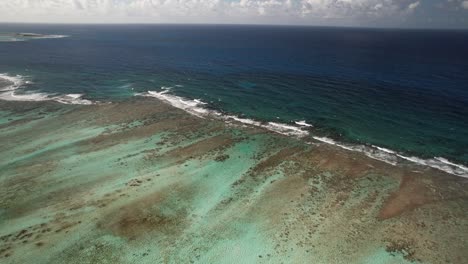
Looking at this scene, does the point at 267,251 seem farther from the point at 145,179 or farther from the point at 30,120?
the point at 30,120

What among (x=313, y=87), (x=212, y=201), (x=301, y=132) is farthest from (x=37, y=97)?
(x=313, y=87)

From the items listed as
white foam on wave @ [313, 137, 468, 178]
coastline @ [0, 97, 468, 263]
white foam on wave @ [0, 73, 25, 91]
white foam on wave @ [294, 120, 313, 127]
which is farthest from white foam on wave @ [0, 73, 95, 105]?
white foam on wave @ [313, 137, 468, 178]

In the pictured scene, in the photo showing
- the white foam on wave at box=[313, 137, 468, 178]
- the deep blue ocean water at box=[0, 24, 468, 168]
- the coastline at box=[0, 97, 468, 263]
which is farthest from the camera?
the deep blue ocean water at box=[0, 24, 468, 168]

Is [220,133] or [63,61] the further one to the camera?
[63,61]

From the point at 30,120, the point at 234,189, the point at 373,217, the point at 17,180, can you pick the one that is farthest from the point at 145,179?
the point at 30,120

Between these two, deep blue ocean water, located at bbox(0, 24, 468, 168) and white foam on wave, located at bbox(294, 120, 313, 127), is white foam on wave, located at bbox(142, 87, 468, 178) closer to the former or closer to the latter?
white foam on wave, located at bbox(294, 120, 313, 127)
